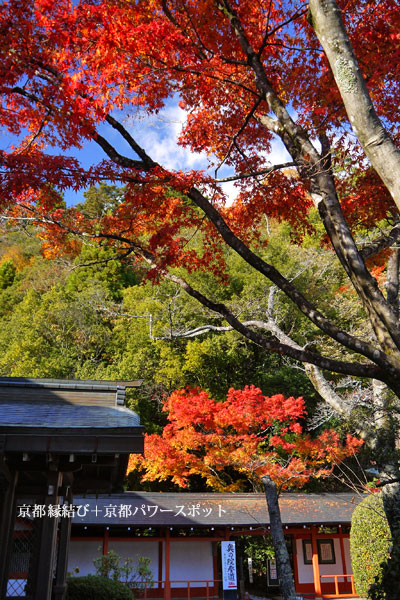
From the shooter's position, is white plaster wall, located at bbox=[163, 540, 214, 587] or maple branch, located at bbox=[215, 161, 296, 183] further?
white plaster wall, located at bbox=[163, 540, 214, 587]

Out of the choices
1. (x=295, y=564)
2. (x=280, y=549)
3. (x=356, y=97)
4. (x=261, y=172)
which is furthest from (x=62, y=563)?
(x=295, y=564)

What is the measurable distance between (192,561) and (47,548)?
10095 millimetres

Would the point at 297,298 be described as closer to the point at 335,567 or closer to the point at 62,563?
the point at 62,563

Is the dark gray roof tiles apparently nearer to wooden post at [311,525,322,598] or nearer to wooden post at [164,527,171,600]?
wooden post at [164,527,171,600]

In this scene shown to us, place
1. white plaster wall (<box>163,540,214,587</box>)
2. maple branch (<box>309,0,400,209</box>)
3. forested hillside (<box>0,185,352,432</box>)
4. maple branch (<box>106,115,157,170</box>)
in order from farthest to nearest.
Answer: forested hillside (<box>0,185,352,432</box>), white plaster wall (<box>163,540,214,587</box>), maple branch (<box>106,115,157,170</box>), maple branch (<box>309,0,400,209</box>)

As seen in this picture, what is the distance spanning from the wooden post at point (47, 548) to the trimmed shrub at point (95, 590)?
256cm

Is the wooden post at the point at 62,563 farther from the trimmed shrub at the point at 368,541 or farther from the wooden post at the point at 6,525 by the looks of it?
the trimmed shrub at the point at 368,541

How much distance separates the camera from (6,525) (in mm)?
5410

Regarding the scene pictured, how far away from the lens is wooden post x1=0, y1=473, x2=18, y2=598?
5.20m

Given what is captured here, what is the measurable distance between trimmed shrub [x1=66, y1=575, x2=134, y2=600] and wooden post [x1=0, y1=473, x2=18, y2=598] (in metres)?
2.86

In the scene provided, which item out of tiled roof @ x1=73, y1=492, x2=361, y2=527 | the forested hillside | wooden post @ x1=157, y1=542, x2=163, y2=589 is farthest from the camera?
the forested hillside

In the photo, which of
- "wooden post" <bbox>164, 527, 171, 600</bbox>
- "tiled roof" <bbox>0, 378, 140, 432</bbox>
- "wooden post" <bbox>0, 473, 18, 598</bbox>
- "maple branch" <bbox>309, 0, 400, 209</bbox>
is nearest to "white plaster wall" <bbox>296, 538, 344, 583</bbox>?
"wooden post" <bbox>164, 527, 171, 600</bbox>

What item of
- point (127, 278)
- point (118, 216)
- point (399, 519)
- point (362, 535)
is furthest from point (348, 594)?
point (127, 278)

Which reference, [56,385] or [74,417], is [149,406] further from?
Answer: [74,417]
